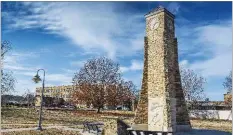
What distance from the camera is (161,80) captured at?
19.2 meters

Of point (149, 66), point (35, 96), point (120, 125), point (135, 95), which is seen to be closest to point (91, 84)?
point (135, 95)

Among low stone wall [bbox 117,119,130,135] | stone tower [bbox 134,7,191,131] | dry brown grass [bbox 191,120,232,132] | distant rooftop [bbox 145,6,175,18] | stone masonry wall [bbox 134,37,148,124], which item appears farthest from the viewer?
dry brown grass [bbox 191,120,232,132]

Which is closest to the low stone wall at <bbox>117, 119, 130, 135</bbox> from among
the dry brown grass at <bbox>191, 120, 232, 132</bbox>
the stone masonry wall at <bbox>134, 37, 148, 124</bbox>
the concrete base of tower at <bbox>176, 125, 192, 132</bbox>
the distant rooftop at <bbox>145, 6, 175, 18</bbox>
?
the stone masonry wall at <bbox>134, 37, 148, 124</bbox>

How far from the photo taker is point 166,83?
62.5ft

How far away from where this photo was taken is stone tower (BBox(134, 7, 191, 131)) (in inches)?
749

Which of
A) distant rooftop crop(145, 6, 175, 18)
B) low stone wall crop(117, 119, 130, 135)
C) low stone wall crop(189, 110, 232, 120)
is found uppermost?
distant rooftop crop(145, 6, 175, 18)

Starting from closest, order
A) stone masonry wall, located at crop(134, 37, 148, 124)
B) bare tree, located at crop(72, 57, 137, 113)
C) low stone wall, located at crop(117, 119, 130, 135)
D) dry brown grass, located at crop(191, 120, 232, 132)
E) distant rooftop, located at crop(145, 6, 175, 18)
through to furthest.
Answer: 1. low stone wall, located at crop(117, 119, 130, 135)
2. distant rooftop, located at crop(145, 6, 175, 18)
3. stone masonry wall, located at crop(134, 37, 148, 124)
4. dry brown grass, located at crop(191, 120, 232, 132)
5. bare tree, located at crop(72, 57, 137, 113)

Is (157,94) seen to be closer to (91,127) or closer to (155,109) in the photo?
(155,109)

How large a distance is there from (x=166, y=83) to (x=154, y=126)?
2630mm

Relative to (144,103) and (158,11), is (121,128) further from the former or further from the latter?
(158,11)

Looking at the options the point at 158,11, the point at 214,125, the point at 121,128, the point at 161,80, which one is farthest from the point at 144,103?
the point at 214,125

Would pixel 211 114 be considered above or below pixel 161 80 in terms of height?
below

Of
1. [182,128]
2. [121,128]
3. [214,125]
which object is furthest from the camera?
[214,125]

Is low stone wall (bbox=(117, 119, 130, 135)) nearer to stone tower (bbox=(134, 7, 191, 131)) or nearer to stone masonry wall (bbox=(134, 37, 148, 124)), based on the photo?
stone tower (bbox=(134, 7, 191, 131))
